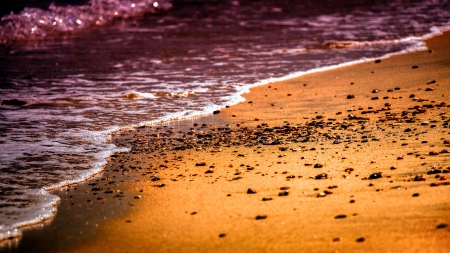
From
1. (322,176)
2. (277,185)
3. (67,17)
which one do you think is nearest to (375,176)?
(322,176)

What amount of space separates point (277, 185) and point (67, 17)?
16.9 m

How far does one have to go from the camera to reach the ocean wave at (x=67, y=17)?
18.6 metres

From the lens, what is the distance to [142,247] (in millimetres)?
4238

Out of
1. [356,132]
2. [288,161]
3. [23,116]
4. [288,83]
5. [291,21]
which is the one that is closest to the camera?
[288,161]

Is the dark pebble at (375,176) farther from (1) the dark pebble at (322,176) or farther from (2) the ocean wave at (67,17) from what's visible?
(2) the ocean wave at (67,17)

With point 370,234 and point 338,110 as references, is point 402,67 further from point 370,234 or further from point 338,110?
point 370,234

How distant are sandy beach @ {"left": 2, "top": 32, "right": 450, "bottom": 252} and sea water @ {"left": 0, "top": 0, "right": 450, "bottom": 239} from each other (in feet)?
1.40

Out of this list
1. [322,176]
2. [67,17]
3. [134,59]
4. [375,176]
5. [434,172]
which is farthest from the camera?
[67,17]

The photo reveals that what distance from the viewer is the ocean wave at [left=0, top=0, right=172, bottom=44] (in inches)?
734

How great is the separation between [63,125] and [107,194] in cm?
279

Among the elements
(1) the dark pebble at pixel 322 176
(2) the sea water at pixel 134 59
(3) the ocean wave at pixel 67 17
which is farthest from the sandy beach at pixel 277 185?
(3) the ocean wave at pixel 67 17

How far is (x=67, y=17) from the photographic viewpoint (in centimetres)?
2073

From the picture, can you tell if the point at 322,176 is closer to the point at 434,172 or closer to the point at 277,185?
the point at 277,185

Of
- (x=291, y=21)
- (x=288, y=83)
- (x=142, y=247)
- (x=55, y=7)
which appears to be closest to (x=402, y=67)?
(x=288, y=83)
